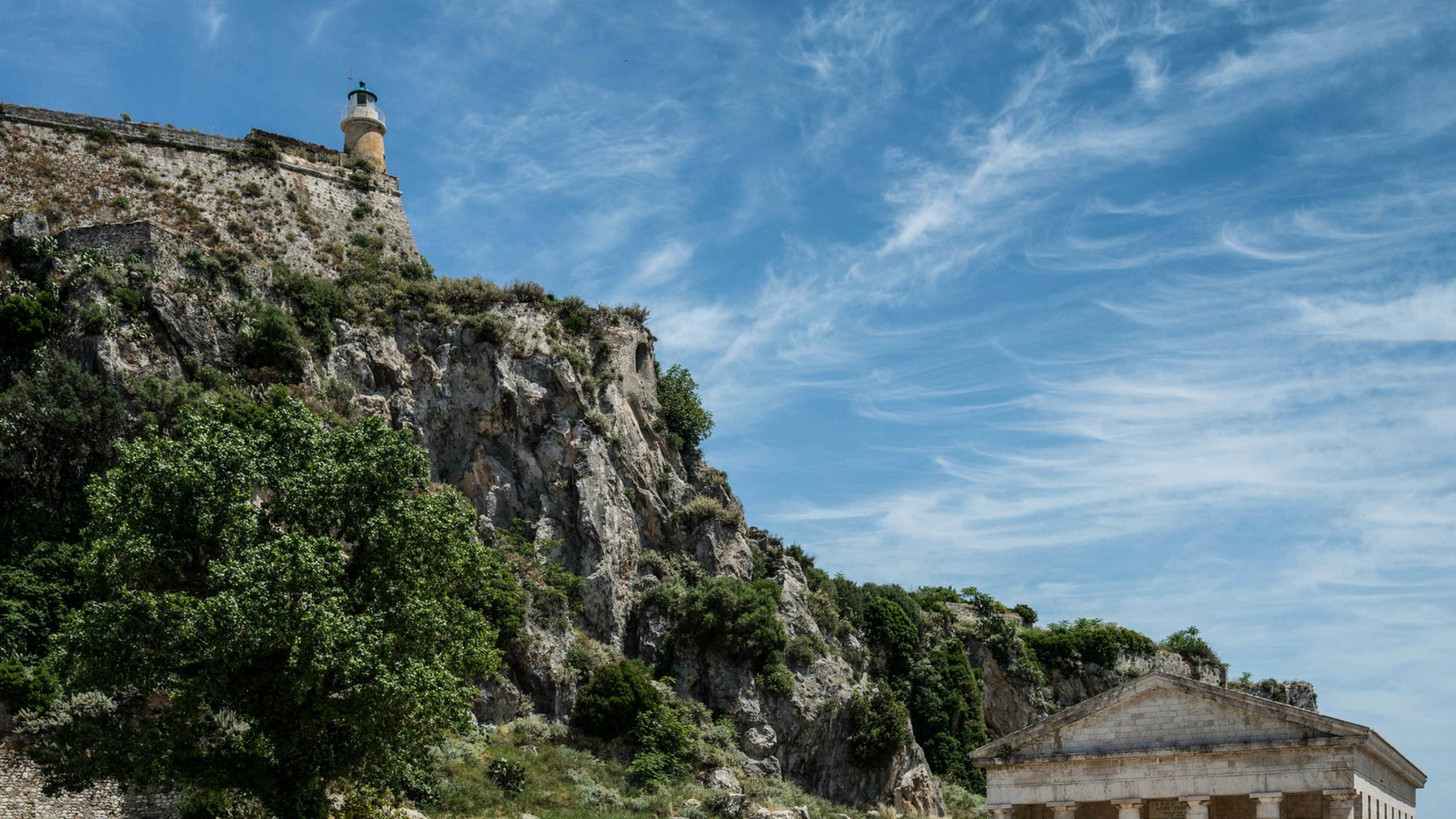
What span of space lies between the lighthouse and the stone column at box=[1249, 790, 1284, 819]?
1887 inches

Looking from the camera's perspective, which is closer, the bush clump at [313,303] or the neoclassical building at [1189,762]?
the neoclassical building at [1189,762]

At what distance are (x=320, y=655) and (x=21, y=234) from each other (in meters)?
26.2

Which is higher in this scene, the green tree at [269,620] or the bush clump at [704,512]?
the bush clump at [704,512]

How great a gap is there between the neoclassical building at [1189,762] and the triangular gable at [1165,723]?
1.1 inches

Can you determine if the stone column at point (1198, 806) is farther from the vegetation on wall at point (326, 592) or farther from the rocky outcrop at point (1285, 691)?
the rocky outcrop at point (1285, 691)

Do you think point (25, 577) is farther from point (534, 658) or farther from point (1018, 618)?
point (1018, 618)

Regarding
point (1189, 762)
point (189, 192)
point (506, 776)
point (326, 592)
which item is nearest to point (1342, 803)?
point (1189, 762)

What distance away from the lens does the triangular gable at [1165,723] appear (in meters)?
31.7

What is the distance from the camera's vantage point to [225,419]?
1592 inches

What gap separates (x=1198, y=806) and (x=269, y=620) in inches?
844

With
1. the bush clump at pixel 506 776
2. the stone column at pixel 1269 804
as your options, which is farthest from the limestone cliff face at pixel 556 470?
the stone column at pixel 1269 804

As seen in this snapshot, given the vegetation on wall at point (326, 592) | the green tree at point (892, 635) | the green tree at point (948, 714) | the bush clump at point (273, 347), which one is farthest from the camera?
the green tree at point (892, 635)

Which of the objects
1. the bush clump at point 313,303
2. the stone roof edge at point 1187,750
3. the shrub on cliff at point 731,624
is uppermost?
the bush clump at point 313,303

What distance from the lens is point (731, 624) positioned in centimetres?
5000
